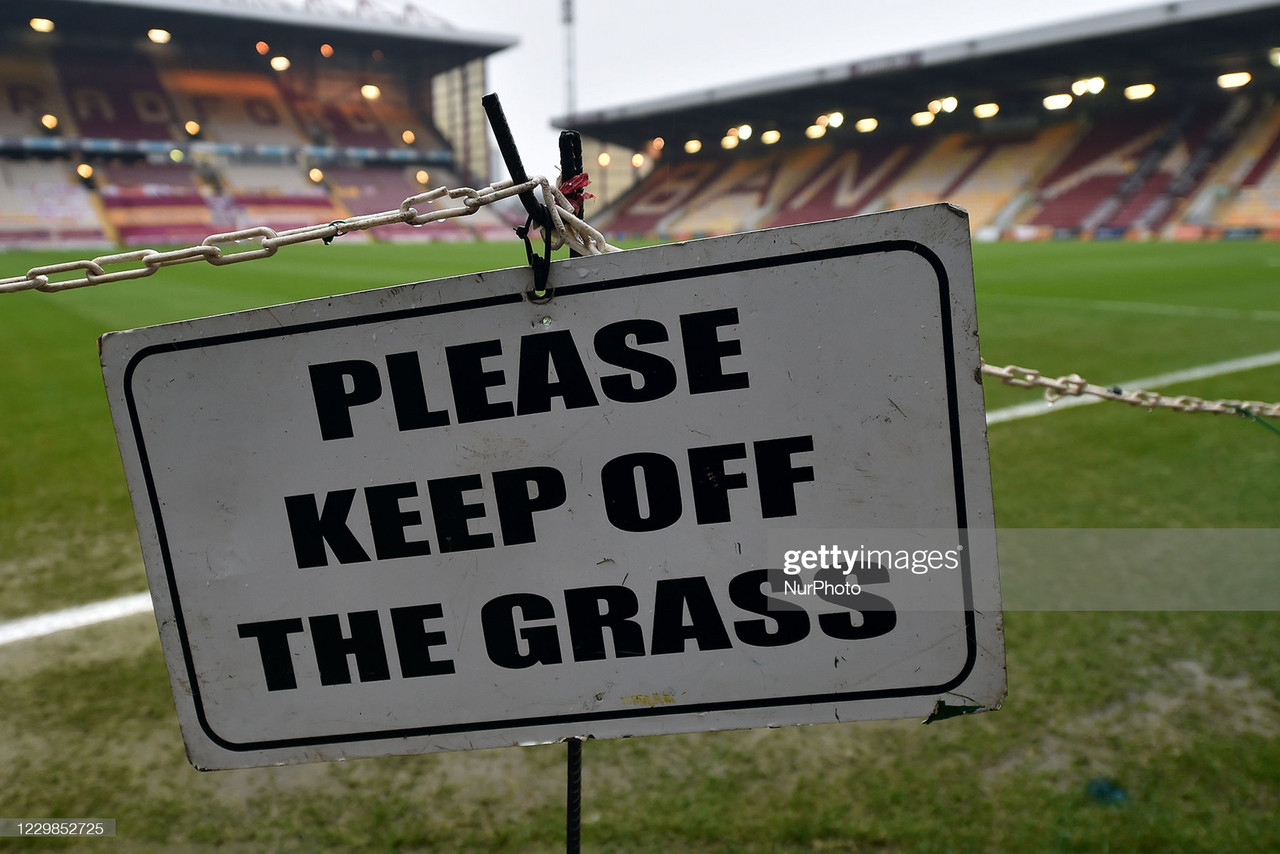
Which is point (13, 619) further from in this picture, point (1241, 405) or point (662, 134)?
point (662, 134)

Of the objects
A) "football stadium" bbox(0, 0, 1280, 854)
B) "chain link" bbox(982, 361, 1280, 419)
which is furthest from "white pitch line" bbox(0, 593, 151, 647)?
"chain link" bbox(982, 361, 1280, 419)

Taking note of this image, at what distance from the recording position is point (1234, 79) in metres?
26.7

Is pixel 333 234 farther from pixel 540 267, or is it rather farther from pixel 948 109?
pixel 948 109

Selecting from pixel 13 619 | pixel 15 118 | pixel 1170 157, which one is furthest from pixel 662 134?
pixel 13 619

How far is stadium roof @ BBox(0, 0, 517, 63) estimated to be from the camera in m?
32.7

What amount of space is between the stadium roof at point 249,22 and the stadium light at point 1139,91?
2853cm

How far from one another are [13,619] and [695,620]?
9.16 feet

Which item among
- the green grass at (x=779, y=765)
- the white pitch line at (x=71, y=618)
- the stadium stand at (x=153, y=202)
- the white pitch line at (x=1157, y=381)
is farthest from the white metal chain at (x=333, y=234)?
the stadium stand at (x=153, y=202)

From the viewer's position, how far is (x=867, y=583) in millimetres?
917

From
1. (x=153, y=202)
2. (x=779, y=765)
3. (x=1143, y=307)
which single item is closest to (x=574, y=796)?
(x=779, y=765)

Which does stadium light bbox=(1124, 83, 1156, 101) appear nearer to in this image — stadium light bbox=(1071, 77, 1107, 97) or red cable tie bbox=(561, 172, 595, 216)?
stadium light bbox=(1071, 77, 1107, 97)

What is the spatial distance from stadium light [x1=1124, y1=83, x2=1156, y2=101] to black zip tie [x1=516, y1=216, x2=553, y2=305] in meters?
35.4

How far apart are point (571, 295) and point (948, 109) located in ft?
123

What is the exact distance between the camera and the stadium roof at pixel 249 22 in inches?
1287
